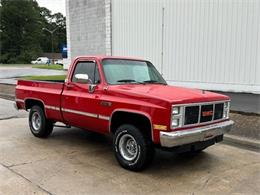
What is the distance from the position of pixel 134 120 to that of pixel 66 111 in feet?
5.73

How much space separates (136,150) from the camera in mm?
5441

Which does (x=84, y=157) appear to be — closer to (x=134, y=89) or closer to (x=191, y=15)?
(x=134, y=89)

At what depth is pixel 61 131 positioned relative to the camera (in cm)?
850

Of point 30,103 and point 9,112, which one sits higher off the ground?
point 30,103

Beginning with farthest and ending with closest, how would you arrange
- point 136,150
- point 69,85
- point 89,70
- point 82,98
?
point 69,85
point 89,70
point 82,98
point 136,150

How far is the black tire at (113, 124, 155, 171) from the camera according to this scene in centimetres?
531

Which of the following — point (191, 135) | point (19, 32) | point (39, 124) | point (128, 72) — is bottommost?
point (39, 124)

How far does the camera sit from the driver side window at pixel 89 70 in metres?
6.36

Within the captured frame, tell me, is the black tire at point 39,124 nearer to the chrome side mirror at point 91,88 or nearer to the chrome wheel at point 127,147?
the chrome side mirror at point 91,88

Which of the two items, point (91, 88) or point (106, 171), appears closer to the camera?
point (106, 171)

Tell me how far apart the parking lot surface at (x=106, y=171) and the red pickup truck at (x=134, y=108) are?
37cm

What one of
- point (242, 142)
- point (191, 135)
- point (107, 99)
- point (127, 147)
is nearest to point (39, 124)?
point (107, 99)

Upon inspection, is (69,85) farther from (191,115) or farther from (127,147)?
(191,115)

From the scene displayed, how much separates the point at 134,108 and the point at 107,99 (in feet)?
2.26
